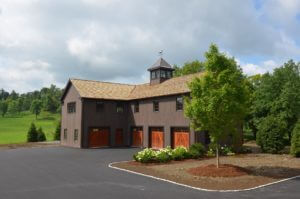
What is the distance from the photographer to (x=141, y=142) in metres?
40.5

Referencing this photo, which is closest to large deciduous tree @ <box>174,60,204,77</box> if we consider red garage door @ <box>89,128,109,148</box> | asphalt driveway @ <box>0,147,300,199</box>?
red garage door @ <box>89,128,109,148</box>

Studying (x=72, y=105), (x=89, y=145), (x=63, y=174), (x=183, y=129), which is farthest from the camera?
(x=72, y=105)

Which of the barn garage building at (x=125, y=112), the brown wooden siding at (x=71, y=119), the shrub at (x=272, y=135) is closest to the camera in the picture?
the shrub at (x=272, y=135)

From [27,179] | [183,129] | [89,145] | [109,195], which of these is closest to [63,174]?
[27,179]

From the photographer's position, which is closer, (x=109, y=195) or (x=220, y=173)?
(x=109, y=195)

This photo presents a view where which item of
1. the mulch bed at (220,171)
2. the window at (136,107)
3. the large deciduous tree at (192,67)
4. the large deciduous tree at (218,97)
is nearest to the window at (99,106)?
the window at (136,107)

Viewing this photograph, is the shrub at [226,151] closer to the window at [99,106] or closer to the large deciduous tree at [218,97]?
the large deciduous tree at [218,97]

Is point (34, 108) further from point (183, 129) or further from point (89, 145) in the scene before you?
point (183, 129)

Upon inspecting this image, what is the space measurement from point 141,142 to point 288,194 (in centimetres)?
2666

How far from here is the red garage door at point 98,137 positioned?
133 ft

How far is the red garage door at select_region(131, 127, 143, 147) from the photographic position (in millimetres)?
40844

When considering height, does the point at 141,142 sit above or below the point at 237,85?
below

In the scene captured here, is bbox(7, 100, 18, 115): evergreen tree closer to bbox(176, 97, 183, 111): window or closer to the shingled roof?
the shingled roof

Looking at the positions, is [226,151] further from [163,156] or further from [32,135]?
[32,135]
